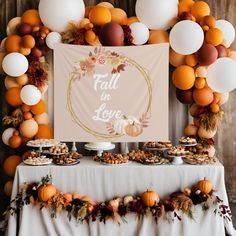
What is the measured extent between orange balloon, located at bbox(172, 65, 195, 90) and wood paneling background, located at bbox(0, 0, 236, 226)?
1.22 feet

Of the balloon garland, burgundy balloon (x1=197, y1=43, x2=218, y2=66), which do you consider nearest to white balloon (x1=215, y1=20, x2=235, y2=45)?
the balloon garland

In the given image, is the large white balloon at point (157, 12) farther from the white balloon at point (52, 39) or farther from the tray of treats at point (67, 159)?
the tray of treats at point (67, 159)

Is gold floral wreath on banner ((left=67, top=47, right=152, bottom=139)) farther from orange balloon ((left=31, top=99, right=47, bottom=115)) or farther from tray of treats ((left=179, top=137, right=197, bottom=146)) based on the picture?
tray of treats ((left=179, top=137, right=197, bottom=146))

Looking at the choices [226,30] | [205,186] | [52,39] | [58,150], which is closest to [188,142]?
[205,186]

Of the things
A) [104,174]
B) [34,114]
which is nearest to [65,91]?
[34,114]

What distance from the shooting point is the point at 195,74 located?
3566 millimetres

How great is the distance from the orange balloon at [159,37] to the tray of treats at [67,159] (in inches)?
53.9

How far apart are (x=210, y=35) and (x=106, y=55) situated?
1.03 metres

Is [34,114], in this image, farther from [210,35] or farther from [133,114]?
[210,35]

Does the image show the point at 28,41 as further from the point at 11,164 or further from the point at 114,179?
the point at 114,179

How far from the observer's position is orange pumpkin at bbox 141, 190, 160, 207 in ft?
10.1

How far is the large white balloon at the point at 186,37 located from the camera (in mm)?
3346

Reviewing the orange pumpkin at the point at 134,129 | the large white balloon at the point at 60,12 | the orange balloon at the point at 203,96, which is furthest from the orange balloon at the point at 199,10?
the orange pumpkin at the point at 134,129

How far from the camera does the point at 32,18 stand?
3643 millimetres
